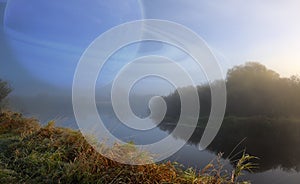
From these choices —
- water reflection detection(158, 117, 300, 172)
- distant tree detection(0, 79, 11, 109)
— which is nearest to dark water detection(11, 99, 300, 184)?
water reflection detection(158, 117, 300, 172)

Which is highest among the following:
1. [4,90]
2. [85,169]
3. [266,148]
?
[4,90]

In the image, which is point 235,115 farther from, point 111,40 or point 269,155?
point 111,40

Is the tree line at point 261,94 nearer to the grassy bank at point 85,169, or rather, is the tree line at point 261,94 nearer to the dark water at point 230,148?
the dark water at point 230,148

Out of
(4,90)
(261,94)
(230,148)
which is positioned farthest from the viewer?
(261,94)

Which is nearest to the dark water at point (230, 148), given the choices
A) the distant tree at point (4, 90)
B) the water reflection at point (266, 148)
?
the water reflection at point (266, 148)

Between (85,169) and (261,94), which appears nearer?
(85,169)

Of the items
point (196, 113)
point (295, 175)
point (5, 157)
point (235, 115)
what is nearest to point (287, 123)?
point (235, 115)

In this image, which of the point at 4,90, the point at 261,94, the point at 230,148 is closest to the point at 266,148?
the point at 230,148

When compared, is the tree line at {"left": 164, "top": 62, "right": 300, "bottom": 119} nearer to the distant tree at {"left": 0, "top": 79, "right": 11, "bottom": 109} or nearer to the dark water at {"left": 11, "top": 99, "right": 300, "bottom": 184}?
the dark water at {"left": 11, "top": 99, "right": 300, "bottom": 184}

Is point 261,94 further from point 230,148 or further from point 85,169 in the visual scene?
point 85,169

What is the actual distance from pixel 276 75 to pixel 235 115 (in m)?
7.06

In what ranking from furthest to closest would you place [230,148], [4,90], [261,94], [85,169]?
Answer: 1. [261,94]
2. [230,148]
3. [4,90]
4. [85,169]

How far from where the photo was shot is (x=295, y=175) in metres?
9.59

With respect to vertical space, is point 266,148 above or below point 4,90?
below
